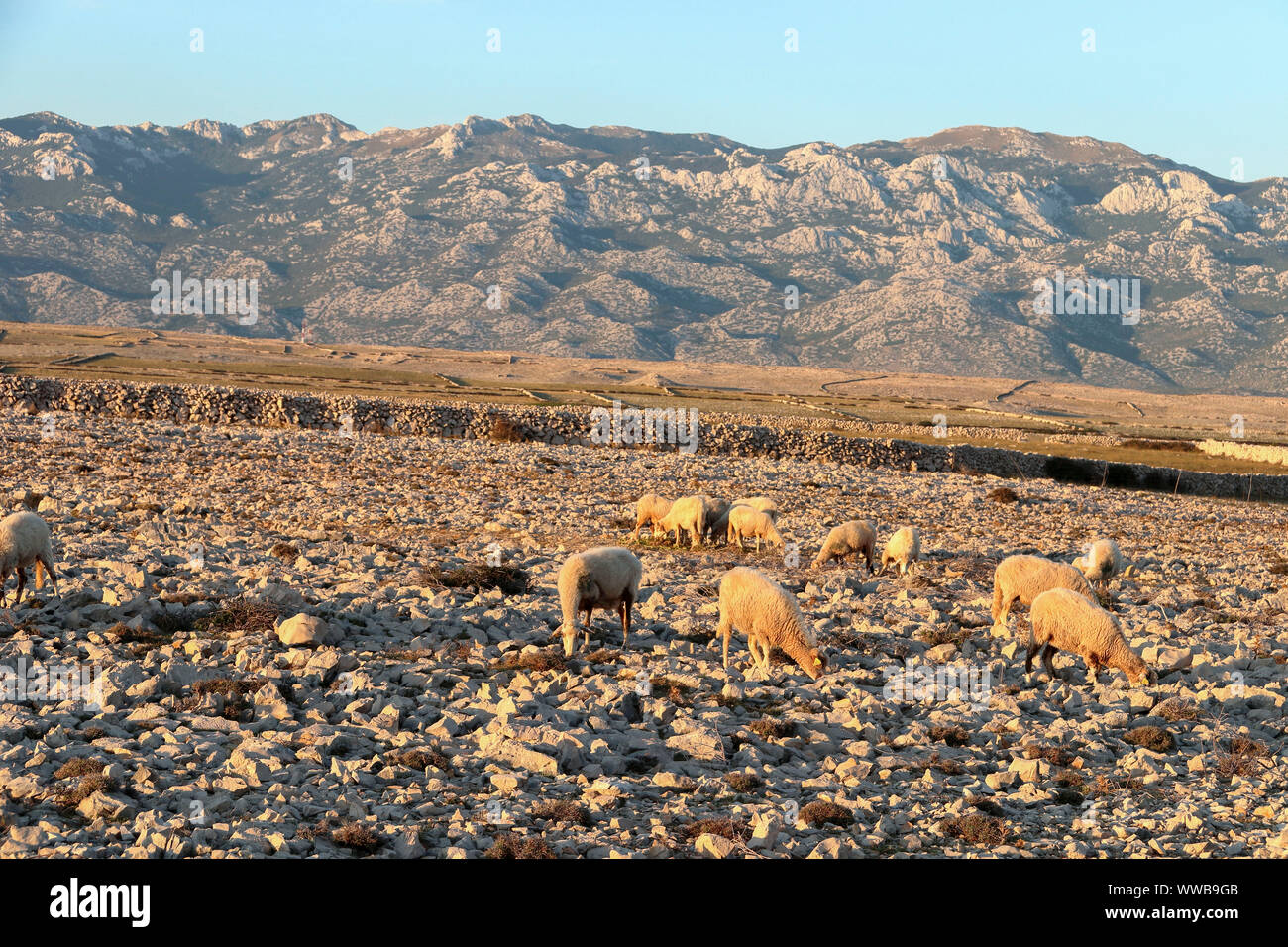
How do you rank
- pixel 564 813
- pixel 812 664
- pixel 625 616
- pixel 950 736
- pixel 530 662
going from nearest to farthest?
pixel 564 813
pixel 950 736
pixel 530 662
pixel 812 664
pixel 625 616

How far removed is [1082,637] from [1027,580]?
8.91 ft

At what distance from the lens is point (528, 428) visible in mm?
64938

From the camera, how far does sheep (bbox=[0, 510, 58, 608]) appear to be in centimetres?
1614

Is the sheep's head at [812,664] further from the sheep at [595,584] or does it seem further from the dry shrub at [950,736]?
the sheep at [595,584]

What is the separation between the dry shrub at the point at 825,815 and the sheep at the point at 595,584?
19.6 feet

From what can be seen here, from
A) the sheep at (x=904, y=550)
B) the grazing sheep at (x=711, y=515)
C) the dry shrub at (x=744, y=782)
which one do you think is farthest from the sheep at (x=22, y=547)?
the sheep at (x=904, y=550)

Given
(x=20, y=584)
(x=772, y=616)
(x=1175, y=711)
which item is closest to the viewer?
(x=1175, y=711)

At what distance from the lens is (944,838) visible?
10.2 metres

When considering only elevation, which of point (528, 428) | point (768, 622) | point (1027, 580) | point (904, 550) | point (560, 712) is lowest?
point (560, 712)

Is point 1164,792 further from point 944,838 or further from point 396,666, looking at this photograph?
point 396,666

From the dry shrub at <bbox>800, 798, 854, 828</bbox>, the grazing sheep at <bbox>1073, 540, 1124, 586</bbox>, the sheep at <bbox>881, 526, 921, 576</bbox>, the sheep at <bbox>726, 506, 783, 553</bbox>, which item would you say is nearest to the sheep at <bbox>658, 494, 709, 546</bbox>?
the sheep at <bbox>726, 506, 783, 553</bbox>

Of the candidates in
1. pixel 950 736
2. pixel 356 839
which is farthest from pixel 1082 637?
pixel 356 839

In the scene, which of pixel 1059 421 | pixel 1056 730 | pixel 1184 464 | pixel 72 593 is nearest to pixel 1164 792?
pixel 1056 730

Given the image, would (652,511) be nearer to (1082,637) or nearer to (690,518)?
(690,518)
